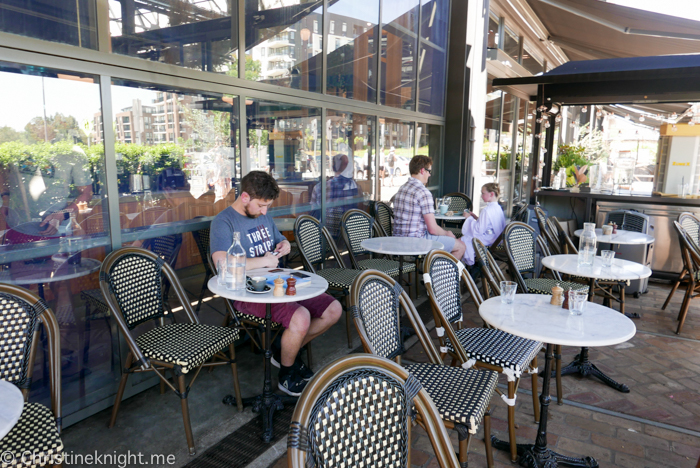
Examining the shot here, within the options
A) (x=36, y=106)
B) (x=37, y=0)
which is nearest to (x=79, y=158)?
(x=36, y=106)

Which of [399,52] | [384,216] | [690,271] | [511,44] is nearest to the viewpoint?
[690,271]

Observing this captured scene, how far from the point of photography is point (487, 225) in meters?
4.55

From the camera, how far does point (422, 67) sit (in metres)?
6.69

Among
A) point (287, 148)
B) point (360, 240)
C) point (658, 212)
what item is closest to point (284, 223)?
point (287, 148)

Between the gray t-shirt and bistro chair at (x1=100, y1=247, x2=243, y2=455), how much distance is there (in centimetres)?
35

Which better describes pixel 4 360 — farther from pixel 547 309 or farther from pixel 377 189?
pixel 377 189

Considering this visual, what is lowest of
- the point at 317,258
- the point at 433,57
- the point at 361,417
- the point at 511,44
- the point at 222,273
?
the point at 317,258

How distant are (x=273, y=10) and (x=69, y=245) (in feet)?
8.38

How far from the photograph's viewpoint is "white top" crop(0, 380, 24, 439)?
4.20 ft

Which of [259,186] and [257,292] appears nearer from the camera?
[257,292]

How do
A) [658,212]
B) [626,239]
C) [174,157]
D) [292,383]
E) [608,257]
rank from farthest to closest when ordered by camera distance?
1. [658,212]
2. [626,239]
3. [608,257]
4. [174,157]
5. [292,383]

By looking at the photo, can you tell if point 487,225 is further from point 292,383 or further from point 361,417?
point 361,417

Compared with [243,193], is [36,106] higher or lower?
higher

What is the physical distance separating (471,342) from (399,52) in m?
4.70
